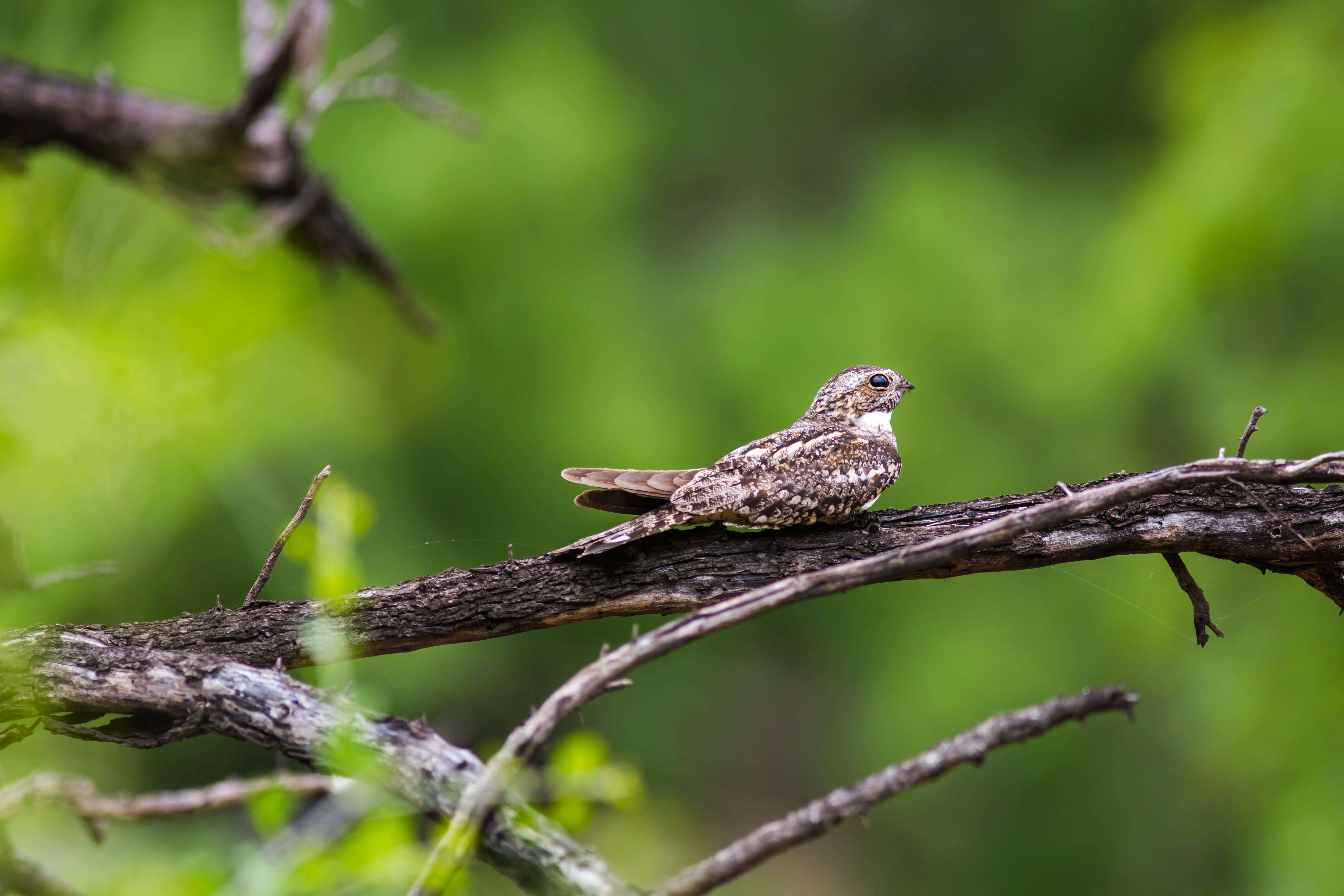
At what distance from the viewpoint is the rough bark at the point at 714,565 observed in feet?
8.44

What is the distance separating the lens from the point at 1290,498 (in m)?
2.79

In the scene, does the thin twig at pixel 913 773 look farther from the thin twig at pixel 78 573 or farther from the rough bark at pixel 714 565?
the thin twig at pixel 78 573

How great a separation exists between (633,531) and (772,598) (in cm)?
100

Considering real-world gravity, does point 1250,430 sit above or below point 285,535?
above

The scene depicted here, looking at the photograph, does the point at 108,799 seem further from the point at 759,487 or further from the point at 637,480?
the point at 759,487

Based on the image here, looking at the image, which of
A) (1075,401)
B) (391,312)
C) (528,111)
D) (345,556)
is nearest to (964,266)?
(1075,401)

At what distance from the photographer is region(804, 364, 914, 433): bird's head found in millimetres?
3445

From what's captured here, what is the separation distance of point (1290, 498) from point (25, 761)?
343cm

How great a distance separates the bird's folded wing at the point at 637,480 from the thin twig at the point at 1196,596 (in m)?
1.40

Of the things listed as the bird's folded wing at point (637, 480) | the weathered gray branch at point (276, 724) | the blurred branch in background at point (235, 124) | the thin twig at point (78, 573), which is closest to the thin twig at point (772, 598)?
the weathered gray branch at point (276, 724)

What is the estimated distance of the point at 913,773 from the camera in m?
1.57

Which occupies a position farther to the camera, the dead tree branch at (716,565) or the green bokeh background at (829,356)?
the green bokeh background at (829,356)

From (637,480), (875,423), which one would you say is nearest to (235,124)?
(637,480)

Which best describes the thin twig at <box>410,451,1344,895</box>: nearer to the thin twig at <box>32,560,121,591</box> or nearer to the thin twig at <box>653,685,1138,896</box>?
the thin twig at <box>653,685,1138,896</box>
